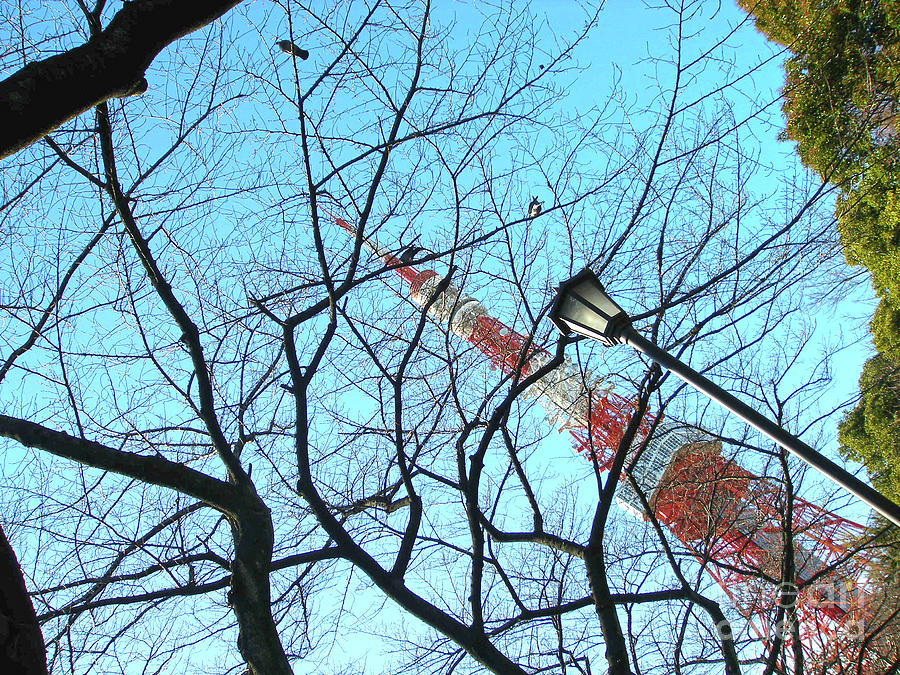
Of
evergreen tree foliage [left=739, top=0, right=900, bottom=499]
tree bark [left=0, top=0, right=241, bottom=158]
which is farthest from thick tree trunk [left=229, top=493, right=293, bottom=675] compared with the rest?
evergreen tree foliage [left=739, top=0, right=900, bottom=499]

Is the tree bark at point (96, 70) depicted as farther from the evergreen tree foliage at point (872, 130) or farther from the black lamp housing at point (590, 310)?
the evergreen tree foliage at point (872, 130)

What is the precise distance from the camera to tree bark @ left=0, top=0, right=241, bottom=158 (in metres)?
1.96

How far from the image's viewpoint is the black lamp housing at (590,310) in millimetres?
2738

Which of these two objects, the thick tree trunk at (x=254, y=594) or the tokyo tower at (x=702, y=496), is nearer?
the thick tree trunk at (x=254, y=594)

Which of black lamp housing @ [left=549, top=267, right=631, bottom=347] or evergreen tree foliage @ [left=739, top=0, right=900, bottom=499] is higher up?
evergreen tree foliage @ [left=739, top=0, right=900, bottom=499]

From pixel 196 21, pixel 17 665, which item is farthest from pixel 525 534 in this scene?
pixel 196 21

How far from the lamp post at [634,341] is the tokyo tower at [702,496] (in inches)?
59.0

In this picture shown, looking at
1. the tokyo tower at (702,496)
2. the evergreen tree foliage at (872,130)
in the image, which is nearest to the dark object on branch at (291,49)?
the tokyo tower at (702,496)

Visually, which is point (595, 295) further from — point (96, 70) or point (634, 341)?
point (96, 70)

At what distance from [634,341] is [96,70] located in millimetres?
2329

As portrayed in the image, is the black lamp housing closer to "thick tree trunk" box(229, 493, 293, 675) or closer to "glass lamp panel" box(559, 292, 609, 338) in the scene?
"glass lamp panel" box(559, 292, 609, 338)

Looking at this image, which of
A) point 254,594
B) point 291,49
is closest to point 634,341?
point 254,594

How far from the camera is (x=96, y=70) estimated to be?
2102mm

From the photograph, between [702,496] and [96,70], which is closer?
[96,70]
